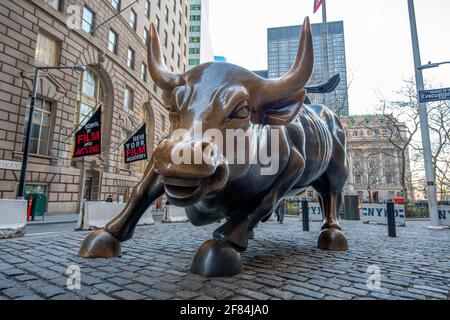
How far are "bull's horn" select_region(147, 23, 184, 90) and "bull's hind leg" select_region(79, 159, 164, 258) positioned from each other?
807mm

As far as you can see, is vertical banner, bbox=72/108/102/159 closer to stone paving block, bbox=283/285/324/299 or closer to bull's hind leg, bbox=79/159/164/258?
bull's hind leg, bbox=79/159/164/258

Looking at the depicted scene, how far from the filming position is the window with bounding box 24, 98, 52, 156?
581 inches

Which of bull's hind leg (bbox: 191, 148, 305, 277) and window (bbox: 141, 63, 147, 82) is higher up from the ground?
window (bbox: 141, 63, 147, 82)

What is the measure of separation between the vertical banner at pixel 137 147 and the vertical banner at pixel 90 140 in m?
1.10

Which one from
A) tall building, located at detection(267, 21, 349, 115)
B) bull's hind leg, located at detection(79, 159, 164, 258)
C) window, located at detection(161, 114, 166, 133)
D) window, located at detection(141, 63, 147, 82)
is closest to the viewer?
bull's hind leg, located at detection(79, 159, 164, 258)

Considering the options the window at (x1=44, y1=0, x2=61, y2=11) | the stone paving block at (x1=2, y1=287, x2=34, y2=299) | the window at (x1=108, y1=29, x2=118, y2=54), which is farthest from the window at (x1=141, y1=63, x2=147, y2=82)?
the stone paving block at (x1=2, y1=287, x2=34, y2=299)

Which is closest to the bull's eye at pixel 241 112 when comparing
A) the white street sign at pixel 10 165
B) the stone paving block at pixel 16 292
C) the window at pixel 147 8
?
the stone paving block at pixel 16 292

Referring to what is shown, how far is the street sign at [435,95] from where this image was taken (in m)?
8.12

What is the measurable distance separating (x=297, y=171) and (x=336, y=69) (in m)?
28.1

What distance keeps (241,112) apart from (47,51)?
58.3 feet

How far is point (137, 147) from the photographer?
36.9ft

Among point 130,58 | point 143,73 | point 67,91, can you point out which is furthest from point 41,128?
point 143,73

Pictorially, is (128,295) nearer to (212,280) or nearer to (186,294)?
(186,294)

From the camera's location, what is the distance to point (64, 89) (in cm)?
1600
